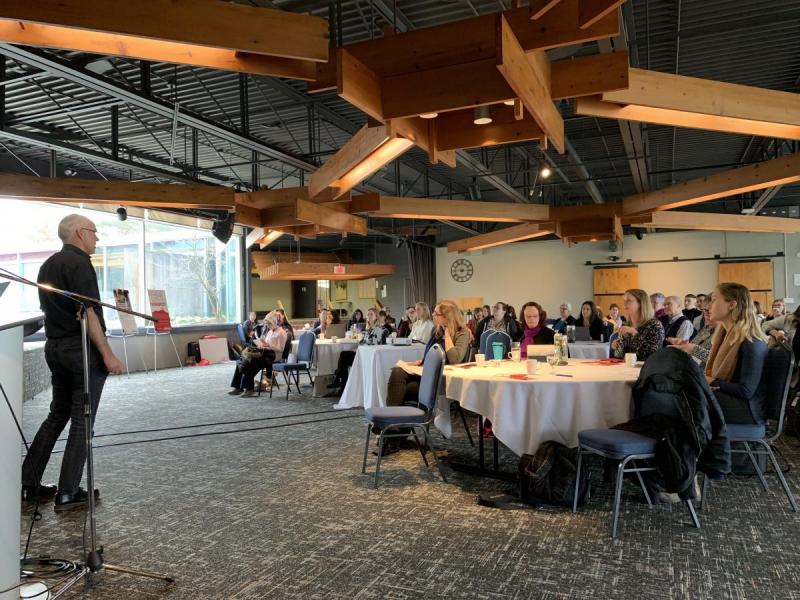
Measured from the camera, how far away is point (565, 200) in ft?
53.6

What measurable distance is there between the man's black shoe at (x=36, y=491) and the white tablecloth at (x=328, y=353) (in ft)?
15.8

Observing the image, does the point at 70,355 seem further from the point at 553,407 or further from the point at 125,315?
the point at 125,315

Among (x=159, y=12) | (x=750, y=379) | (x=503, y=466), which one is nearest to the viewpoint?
(x=159, y=12)

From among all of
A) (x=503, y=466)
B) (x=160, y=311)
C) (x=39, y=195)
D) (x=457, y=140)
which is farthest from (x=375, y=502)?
(x=160, y=311)

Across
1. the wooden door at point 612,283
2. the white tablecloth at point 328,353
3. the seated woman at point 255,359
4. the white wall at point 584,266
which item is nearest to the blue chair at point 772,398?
the white tablecloth at point 328,353

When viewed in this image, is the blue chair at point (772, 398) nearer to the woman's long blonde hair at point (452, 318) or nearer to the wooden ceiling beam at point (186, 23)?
the woman's long blonde hair at point (452, 318)

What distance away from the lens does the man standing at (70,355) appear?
12.2 feet

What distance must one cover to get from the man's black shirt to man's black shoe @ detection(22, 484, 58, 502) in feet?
3.50

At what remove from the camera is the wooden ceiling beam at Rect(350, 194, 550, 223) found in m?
7.84

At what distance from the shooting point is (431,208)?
8.03m

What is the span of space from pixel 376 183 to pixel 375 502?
1044cm

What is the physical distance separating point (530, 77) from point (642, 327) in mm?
2498

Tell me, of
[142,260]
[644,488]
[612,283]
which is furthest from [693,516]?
[612,283]

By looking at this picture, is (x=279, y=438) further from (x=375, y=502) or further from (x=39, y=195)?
(x=39, y=195)
